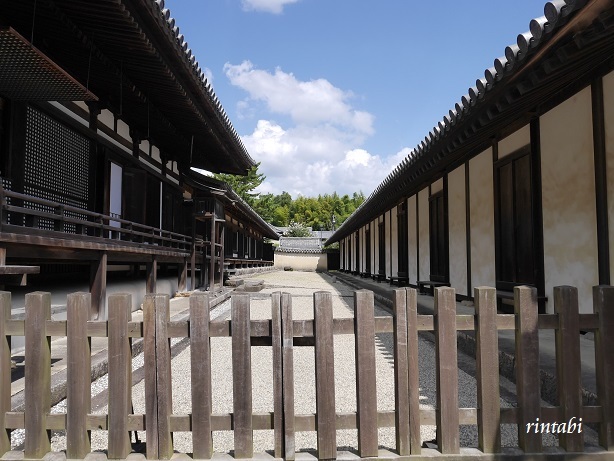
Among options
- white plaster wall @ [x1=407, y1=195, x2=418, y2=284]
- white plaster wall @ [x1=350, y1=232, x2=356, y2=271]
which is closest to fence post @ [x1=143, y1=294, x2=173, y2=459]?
white plaster wall @ [x1=407, y1=195, x2=418, y2=284]

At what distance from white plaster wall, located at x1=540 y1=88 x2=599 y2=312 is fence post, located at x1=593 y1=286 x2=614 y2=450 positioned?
8.67 feet

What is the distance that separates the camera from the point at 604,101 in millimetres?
4250

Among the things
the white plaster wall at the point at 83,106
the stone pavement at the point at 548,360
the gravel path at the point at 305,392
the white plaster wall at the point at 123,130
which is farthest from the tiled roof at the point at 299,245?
the stone pavement at the point at 548,360

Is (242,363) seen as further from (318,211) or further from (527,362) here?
(318,211)

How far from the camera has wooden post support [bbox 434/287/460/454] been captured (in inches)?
89.5

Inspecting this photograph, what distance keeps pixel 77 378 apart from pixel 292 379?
1.14 m

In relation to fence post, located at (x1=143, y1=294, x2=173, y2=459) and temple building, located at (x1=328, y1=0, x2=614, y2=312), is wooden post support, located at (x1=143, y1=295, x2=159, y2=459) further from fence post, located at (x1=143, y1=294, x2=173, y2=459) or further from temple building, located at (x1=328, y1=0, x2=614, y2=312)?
temple building, located at (x1=328, y1=0, x2=614, y2=312)

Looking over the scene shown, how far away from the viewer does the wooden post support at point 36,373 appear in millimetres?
2252

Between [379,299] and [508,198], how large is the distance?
16.2 ft

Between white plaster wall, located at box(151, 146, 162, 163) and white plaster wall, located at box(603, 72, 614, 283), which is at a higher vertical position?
white plaster wall, located at box(151, 146, 162, 163)

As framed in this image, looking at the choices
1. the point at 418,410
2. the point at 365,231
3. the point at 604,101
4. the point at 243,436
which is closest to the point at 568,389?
the point at 418,410

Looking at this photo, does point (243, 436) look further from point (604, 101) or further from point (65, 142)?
point (65, 142)

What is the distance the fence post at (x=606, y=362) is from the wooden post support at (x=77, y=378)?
9.03ft

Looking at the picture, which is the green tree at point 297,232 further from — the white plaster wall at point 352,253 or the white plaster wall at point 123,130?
the white plaster wall at point 123,130
